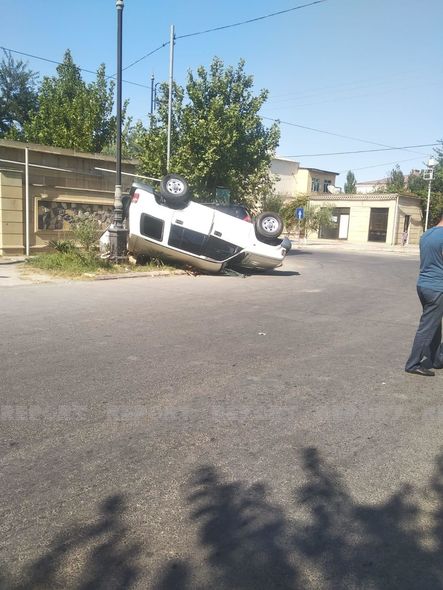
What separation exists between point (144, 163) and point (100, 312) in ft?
48.8

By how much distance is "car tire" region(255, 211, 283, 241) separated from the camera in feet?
49.8

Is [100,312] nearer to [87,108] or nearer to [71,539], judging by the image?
[71,539]

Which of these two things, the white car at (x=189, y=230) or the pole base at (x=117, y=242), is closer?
the white car at (x=189, y=230)

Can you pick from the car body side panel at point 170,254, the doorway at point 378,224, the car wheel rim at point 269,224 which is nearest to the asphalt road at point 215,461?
the car body side panel at point 170,254

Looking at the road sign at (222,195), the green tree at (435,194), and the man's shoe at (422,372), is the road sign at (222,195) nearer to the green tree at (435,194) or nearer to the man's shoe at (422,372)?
the man's shoe at (422,372)

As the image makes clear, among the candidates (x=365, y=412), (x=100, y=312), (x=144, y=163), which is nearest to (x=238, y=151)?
(x=144, y=163)

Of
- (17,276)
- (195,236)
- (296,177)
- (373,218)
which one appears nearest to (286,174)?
(296,177)

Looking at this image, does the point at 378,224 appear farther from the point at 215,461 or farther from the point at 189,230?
the point at 215,461

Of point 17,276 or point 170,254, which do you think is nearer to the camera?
point 17,276

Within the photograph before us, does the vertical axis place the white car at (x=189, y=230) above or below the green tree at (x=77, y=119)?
below

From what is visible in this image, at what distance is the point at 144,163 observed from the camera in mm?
22594

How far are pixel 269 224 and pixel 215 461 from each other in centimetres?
1216

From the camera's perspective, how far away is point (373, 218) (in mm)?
42094

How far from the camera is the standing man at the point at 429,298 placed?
5.72 metres
